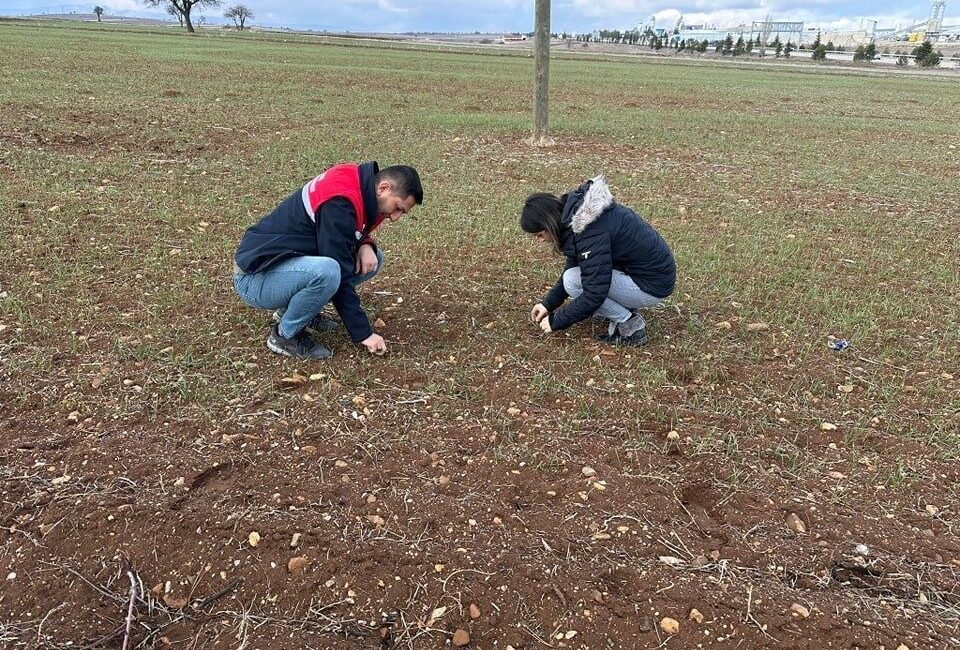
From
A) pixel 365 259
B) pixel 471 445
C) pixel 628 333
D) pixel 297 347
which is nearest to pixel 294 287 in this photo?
pixel 297 347

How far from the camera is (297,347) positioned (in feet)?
A: 12.3

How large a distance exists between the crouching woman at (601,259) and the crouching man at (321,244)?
775 mm

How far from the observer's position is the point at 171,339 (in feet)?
12.8

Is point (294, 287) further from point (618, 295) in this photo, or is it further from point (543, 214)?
point (618, 295)

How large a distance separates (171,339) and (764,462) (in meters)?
3.32

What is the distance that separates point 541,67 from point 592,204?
26.3 feet

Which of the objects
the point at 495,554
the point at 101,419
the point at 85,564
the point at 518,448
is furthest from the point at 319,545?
the point at 101,419

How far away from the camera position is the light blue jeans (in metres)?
3.93

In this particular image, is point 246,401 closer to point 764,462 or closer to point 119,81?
point 764,462

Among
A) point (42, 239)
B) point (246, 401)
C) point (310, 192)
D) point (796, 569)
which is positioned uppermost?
point (310, 192)

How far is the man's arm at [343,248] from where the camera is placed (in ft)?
11.0

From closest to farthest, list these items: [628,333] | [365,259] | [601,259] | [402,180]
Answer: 1. [402,180]
2. [601,259]
3. [365,259]
4. [628,333]

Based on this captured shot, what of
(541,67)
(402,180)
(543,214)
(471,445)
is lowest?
(471,445)

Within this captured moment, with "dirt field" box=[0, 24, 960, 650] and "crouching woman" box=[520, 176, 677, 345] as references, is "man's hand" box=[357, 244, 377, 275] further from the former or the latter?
"crouching woman" box=[520, 176, 677, 345]
